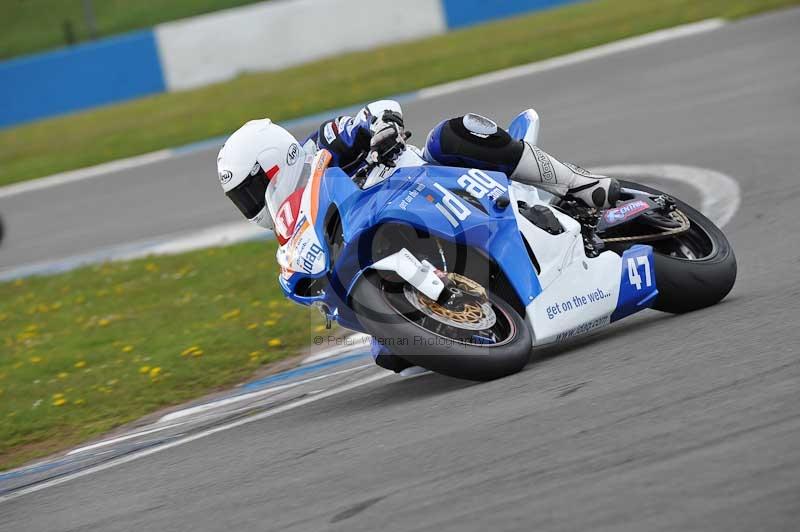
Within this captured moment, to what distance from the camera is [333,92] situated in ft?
58.3

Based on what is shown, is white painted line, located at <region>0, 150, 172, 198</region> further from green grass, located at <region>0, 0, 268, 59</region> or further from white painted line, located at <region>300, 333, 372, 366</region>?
white painted line, located at <region>300, 333, 372, 366</region>

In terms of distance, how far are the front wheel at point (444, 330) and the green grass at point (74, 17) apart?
19.9 m

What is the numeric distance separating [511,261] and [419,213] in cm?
48

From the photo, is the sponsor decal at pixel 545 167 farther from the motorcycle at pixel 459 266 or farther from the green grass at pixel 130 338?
the green grass at pixel 130 338

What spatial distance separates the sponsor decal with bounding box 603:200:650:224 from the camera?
588 centimetres

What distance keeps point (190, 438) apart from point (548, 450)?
7.56 feet

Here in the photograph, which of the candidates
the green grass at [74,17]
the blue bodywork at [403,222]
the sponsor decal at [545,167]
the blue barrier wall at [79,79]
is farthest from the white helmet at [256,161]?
the green grass at [74,17]

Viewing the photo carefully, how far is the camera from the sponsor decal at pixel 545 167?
5.84 metres

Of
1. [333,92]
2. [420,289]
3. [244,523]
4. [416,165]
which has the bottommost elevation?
[333,92]

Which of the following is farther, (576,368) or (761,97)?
(761,97)

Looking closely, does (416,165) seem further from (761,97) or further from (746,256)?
(761,97)

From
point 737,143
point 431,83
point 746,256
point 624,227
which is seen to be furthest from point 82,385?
point 431,83

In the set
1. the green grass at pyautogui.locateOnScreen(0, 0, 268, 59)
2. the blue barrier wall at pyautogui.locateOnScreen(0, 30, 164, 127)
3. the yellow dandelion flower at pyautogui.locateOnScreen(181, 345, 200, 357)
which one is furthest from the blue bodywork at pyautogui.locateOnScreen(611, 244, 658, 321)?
the green grass at pyautogui.locateOnScreen(0, 0, 268, 59)

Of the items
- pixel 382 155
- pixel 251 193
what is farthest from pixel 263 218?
pixel 382 155
